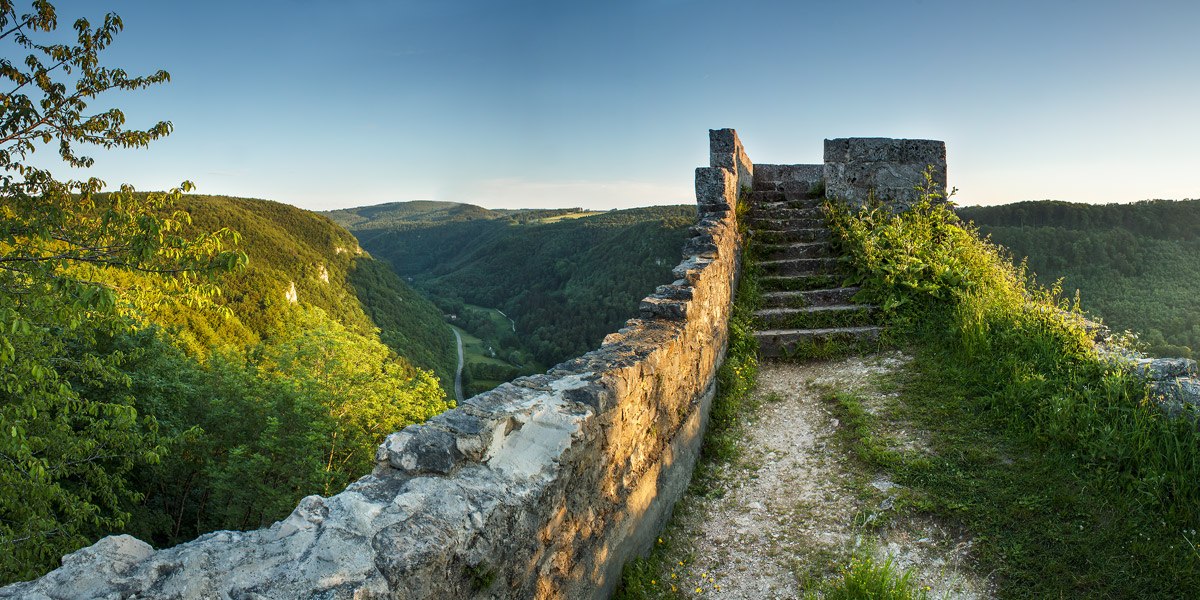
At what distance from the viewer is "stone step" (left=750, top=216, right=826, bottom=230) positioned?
29.5 ft

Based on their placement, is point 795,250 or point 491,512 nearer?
point 491,512

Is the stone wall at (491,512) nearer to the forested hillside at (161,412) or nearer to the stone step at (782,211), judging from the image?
the forested hillside at (161,412)

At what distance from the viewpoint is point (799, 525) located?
3861 mm

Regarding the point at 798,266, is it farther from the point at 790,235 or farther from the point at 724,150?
the point at 724,150

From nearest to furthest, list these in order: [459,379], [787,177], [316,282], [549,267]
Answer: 1. [787,177]
2. [459,379]
3. [316,282]
4. [549,267]

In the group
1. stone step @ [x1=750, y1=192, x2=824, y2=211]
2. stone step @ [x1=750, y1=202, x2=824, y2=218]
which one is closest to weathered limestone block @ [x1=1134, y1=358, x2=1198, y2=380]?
stone step @ [x1=750, y1=202, x2=824, y2=218]

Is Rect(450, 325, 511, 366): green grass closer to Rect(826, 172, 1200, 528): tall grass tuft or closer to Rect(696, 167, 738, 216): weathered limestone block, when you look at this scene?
Rect(696, 167, 738, 216): weathered limestone block

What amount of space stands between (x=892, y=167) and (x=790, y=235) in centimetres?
180

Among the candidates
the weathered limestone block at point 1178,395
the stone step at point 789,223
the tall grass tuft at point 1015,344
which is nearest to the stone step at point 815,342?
the tall grass tuft at point 1015,344

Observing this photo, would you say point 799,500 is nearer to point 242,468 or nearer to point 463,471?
point 463,471

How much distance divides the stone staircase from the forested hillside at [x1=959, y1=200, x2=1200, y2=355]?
23.9 ft

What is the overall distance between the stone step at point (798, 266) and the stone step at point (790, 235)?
0.71 metres

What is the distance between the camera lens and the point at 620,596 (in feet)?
11.0

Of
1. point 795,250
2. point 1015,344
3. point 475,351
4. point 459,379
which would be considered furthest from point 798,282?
point 475,351
